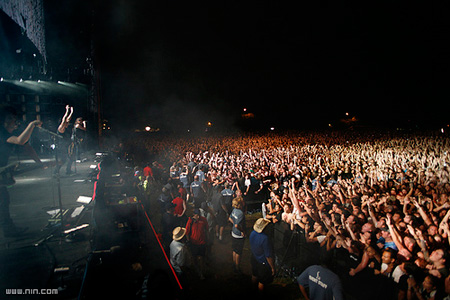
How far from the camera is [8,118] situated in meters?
3.31

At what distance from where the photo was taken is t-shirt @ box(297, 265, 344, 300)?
2847 mm

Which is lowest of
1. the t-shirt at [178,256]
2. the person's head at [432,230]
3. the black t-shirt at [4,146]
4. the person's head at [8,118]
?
the t-shirt at [178,256]

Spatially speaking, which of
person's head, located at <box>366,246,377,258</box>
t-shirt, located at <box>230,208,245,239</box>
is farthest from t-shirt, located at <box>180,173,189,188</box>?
person's head, located at <box>366,246,377,258</box>

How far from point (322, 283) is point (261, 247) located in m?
1.21

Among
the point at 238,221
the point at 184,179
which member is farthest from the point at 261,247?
the point at 184,179

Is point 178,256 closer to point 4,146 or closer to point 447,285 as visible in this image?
point 4,146

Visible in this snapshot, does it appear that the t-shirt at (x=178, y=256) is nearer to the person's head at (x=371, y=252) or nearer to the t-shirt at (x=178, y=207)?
the t-shirt at (x=178, y=207)

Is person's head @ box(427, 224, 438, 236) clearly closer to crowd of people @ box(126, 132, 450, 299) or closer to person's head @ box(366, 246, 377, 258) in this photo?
crowd of people @ box(126, 132, 450, 299)

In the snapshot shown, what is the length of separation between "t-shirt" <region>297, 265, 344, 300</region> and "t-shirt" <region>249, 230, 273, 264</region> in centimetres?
80

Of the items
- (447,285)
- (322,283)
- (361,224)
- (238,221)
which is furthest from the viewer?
(238,221)

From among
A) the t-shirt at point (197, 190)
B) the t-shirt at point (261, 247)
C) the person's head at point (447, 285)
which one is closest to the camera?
the person's head at point (447, 285)

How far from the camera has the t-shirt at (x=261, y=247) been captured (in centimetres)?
399

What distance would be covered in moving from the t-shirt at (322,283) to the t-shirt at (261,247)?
0.80 m

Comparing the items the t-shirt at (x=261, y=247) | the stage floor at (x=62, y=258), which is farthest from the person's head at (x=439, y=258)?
the stage floor at (x=62, y=258)
